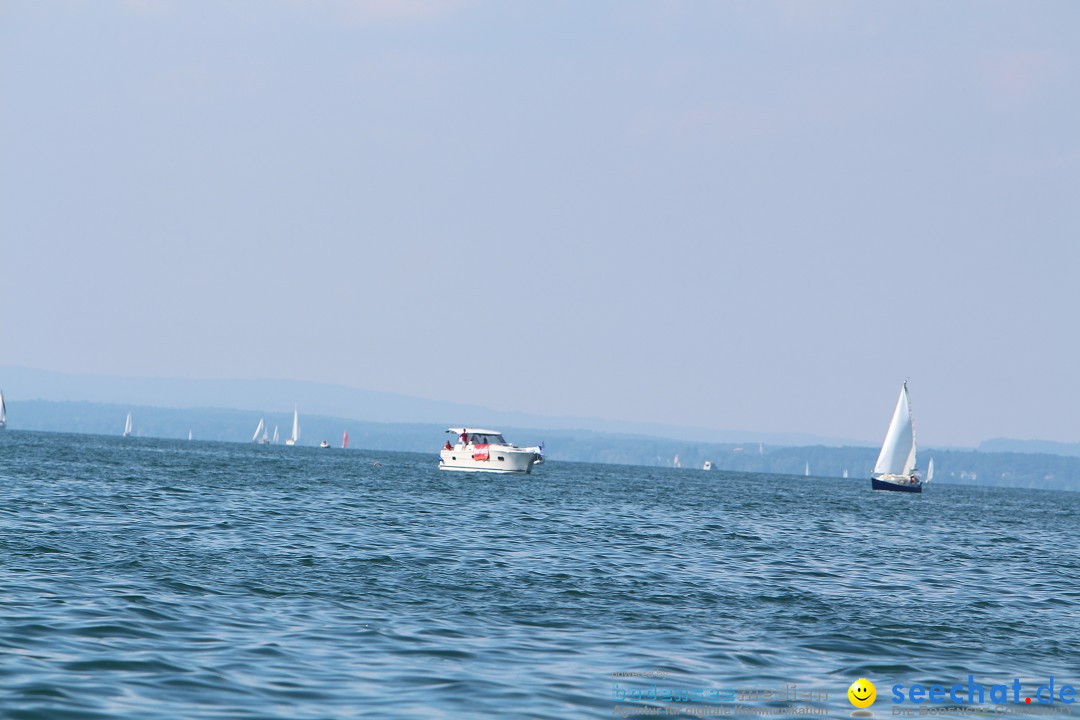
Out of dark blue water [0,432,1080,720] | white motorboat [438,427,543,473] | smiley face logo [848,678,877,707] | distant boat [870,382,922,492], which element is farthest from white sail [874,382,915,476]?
smiley face logo [848,678,877,707]

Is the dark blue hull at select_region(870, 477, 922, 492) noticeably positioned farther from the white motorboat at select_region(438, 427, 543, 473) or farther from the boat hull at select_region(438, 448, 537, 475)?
the boat hull at select_region(438, 448, 537, 475)

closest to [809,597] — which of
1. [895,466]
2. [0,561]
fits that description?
[0,561]

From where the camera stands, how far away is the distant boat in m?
149

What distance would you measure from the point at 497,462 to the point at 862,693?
322 ft

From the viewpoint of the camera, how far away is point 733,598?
28.3 m

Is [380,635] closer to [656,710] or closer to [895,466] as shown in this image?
[656,710]

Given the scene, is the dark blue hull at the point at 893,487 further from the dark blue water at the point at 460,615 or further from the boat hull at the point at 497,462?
the dark blue water at the point at 460,615

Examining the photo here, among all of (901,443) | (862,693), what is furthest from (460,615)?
(901,443)

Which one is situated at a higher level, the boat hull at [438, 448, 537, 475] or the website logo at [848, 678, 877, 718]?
the boat hull at [438, 448, 537, 475]

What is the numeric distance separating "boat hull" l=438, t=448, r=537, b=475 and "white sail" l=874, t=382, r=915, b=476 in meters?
49.1

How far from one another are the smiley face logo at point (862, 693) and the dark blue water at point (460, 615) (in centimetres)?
15

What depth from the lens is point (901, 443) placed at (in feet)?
493

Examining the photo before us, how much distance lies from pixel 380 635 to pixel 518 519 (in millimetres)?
31464

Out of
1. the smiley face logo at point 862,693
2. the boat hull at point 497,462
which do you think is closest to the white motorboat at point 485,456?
the boat hull at point 497,462
